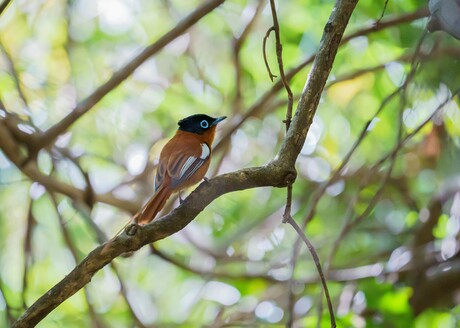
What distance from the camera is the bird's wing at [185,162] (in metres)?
2.93

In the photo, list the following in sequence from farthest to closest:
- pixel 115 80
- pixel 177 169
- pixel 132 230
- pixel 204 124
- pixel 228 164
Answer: pixel 228 164
pixel 204 124
pixel 115 80
pixel 177 169
pixel 132 230

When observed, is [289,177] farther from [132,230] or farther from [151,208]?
[151,208]

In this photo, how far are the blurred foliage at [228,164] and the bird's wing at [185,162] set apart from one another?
0.96m

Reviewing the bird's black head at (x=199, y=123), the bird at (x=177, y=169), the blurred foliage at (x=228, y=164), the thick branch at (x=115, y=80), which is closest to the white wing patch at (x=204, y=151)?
the bird at (x=177, y=169)

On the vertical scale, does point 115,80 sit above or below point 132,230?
above

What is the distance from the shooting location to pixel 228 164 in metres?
4.80

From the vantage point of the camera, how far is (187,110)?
4.91m

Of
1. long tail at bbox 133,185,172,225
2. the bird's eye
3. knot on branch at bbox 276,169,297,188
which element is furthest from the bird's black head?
knot on branch at bbox 276,169,297,188

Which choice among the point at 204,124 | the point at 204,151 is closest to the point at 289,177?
the point at 204,151

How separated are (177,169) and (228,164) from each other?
1.83 meters

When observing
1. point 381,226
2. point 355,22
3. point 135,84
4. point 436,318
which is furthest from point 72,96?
point 436,318

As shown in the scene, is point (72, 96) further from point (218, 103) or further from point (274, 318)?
point (274, 318)

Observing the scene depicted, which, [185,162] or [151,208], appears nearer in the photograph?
[151,208]

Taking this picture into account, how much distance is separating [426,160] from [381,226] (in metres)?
0.50
